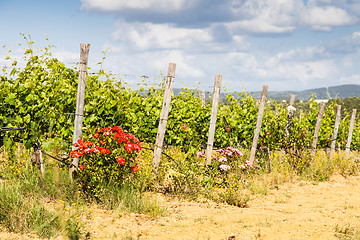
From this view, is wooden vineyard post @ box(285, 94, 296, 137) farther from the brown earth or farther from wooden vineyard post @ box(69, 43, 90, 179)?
wooden vineyard post @ box(69, 43, 90, 179)

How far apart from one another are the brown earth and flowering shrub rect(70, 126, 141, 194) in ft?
1.77

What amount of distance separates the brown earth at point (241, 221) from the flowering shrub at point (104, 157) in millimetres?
538

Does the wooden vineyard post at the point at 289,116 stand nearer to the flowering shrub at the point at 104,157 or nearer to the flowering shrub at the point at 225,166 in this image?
the flowering shrub at the point at 225,166

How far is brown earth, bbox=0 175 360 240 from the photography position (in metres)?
4.89

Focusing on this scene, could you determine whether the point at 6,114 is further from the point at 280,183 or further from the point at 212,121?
the point at 280,183

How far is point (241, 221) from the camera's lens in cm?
554

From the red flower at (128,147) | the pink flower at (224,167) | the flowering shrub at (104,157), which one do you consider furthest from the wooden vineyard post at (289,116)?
the red flower at (128,147)

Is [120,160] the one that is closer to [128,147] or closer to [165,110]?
[128,147]

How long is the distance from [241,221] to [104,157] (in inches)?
92.1

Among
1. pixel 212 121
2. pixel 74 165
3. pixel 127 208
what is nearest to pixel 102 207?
pixel 127 208

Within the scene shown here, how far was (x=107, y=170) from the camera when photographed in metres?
5.61

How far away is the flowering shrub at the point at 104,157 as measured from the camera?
18.2ft

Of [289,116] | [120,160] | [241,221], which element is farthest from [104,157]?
[289,116]

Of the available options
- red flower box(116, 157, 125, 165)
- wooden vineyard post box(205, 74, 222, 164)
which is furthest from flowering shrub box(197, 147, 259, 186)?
red flower box(116, 157, 125, 165)
